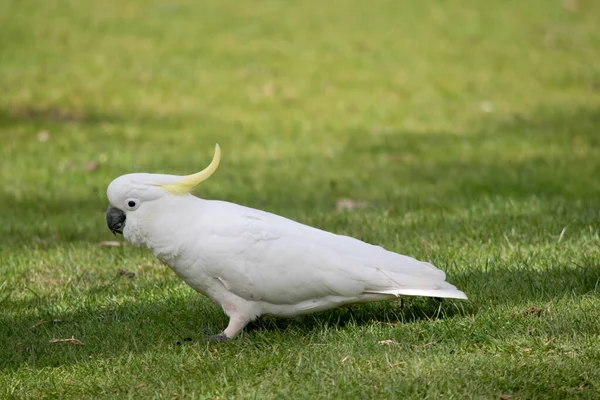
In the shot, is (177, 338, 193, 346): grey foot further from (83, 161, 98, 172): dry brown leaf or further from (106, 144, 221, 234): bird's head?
(83, 161, 98, 172): dry brown leaf

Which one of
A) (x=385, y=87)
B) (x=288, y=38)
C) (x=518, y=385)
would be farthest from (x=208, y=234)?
(x=288, y=38)

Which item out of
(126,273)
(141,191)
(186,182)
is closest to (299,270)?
(186,182)

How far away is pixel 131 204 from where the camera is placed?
3516mm

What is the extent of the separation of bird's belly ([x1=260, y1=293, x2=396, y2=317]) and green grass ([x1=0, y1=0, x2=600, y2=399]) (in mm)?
118

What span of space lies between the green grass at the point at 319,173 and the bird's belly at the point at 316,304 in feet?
0.39

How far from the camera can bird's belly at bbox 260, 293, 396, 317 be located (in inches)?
138

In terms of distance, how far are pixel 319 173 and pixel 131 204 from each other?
4.28 m

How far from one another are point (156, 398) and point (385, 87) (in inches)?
316

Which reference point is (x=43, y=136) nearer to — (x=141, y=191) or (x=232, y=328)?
(x=141, y=191)

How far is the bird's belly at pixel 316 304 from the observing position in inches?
138

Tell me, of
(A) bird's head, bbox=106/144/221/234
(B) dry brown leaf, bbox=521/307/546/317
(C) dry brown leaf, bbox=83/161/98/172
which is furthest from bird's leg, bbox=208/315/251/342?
(C) dry brown leaf, bbox=83/161/98/172

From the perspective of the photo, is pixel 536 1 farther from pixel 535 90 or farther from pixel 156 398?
pixel 156 398

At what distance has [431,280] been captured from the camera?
137 inches

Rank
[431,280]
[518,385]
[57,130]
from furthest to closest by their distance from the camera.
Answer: [57,130] → [431,280] → [518,385]
